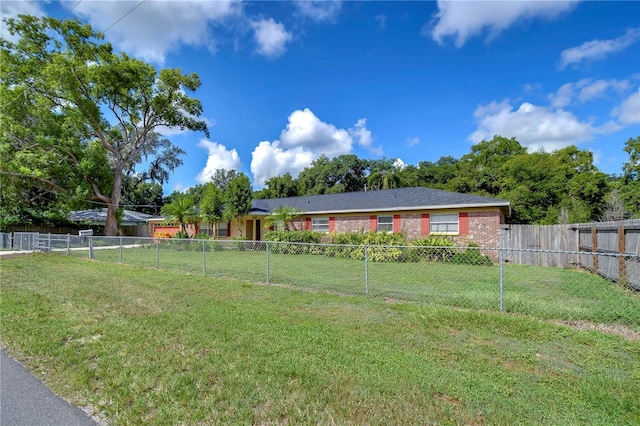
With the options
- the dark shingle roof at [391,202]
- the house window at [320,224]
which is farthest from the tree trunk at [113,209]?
the house window at [320,224]

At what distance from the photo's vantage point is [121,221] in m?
28.4

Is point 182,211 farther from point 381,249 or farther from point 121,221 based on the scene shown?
point 381,249

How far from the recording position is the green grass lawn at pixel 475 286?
5.37m

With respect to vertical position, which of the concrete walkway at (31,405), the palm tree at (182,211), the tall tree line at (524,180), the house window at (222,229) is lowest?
the concrete walkway at (31,405)

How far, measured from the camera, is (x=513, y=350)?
3.77 m

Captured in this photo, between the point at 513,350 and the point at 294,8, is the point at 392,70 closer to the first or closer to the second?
the point at 294,8

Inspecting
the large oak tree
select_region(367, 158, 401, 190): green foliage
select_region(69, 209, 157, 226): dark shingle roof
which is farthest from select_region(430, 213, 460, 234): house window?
select_region(69, 209, 157, 226): dark shingle roof

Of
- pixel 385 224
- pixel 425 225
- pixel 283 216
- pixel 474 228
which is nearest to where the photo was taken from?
pixel 474 228

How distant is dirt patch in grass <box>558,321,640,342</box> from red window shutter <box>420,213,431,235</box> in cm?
1121

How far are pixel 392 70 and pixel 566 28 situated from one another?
17.9ft

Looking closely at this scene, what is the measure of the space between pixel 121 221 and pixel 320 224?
1993 centimetres

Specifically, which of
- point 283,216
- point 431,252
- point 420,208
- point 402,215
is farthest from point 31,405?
point 283,216

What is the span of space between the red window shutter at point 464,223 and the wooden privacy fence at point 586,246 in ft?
4.74

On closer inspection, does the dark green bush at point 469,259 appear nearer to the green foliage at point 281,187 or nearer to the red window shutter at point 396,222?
the red window shutter at point 396,222
